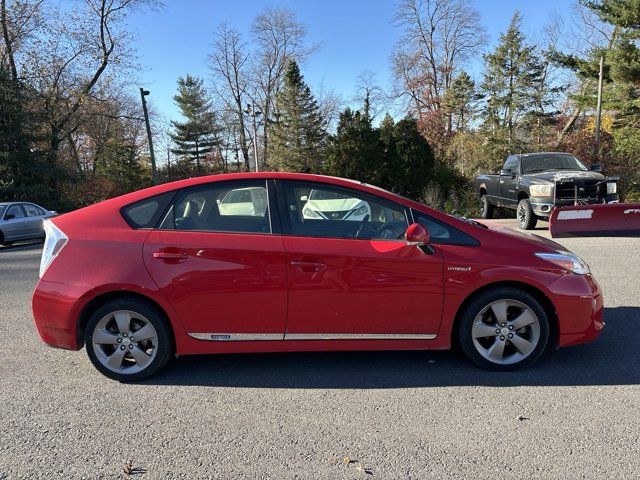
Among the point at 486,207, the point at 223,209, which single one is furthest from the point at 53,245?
the point at 486,207

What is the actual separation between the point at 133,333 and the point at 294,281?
1328 mm

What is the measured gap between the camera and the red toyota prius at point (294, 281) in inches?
140

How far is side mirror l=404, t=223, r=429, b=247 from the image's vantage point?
3.44m

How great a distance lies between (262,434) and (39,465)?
126 centimetres

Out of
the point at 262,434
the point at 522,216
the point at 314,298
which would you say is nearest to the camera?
the point at 262,434

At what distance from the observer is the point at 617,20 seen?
1942 centimetres

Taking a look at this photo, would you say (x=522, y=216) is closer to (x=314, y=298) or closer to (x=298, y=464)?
(x=314, y=298)

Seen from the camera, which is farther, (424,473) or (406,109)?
(406,109)

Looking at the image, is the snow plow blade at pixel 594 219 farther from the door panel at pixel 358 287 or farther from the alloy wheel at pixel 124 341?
the alloy wheel at pixel 124 341

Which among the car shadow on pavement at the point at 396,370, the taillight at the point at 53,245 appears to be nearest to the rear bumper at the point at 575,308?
the car shadow on pavement at the point at 396,370

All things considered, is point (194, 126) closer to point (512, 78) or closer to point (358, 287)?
point (512, 78)

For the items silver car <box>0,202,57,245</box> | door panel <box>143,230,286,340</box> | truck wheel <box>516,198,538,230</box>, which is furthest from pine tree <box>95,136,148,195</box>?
door panel <box>143,230,286,340</box>

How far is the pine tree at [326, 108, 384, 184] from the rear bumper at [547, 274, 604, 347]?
618 inches

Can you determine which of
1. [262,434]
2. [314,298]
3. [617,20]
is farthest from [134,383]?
[617,20]
